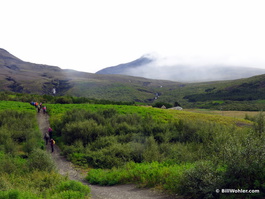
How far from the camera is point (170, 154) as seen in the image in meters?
13.7

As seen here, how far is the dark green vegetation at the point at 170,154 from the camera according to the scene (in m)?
6.69

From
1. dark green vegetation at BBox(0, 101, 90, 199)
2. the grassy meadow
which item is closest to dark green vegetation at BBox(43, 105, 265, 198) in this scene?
the grassy meadow

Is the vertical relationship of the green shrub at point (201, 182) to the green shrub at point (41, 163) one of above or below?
above

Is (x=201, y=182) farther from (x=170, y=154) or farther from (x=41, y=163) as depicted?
(x=41, y=163)

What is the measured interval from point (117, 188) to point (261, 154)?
5872 millimetres

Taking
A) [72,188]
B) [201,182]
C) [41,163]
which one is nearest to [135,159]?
[41,163]

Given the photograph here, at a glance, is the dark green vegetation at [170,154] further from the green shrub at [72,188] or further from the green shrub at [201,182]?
the green shrub at [72,188]

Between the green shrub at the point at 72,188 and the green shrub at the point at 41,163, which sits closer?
the green shrub at the point at 72,188

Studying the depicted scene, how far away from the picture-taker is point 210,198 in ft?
21.6

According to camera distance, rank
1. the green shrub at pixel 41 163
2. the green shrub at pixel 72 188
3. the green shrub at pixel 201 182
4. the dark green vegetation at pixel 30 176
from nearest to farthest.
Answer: the green shrub at pixel 201 182
the dark green vegetation at pixel 30 176
the green shrub at pixel 72 188
the green shrub at pixel 41 163

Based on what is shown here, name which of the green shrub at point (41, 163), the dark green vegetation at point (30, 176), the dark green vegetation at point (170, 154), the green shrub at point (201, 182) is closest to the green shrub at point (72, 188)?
the dark green vegetation at point (30, 176)

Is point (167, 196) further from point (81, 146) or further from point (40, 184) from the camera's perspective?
point (81, 146)

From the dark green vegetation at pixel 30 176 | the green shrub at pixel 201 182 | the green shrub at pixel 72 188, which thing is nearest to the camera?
the green shrub at pixel 201 182

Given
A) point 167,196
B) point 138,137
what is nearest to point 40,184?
point 167,196
